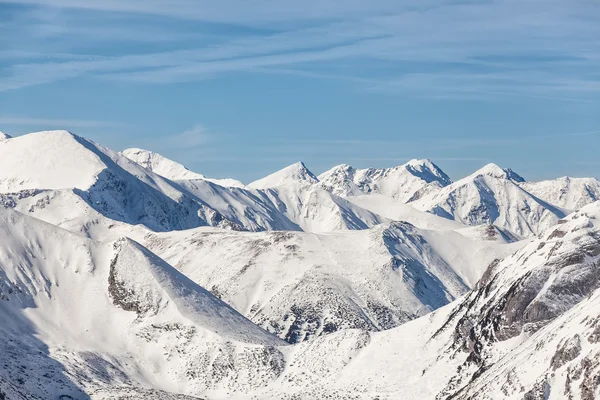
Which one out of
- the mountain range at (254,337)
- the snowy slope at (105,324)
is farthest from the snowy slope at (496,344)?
the snowy slope at (105,324)

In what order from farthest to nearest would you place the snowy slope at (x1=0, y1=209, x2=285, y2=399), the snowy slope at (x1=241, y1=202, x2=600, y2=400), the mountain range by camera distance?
1. the snowy slope at (x1=0, y1=209, x2=285, y2=399)
2. the mountain range
3. the snowy slope at (x1=241, y1=202, x2=600, y2=400)

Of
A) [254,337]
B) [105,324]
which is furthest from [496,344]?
[105,324]

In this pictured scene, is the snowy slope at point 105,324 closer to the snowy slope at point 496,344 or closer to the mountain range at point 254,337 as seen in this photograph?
the mountain range at point 254,337

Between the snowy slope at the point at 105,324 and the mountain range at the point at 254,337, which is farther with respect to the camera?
the snowy slope at the point at 105,324

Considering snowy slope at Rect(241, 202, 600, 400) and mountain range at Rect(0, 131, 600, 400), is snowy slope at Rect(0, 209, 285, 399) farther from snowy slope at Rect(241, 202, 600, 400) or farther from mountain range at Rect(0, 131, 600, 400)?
snowy slope at Rect(241, 202, 600, 400)

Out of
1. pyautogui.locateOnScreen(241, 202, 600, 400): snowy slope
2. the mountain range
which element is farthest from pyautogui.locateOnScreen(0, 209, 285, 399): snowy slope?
pyautogui.locateOnScreen(241, 202, 600, 400): snowy slope

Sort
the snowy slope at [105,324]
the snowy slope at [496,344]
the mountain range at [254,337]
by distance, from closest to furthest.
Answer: the snowy slope at [496,344], the mountain range at [254,337], the snowy slope at [105,324]

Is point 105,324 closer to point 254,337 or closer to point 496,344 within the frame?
point 254,337

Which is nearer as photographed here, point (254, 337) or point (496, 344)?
point (496, 344)

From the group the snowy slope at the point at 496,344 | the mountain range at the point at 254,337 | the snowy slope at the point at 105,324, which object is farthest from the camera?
the snowy slope at the point at 105,324

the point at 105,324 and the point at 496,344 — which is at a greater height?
the point at 105,324

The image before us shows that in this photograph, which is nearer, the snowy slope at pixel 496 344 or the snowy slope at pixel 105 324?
the snowy slope at pixel 496 344

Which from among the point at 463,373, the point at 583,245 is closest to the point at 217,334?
the point at 463,373

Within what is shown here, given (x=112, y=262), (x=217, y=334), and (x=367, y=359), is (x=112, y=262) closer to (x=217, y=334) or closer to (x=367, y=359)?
(x=217, y=334)
